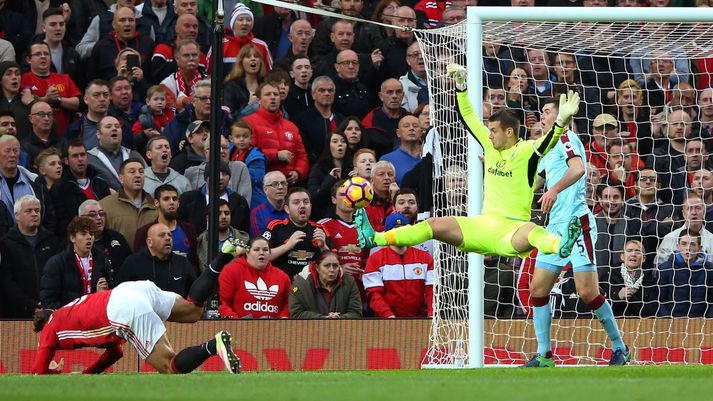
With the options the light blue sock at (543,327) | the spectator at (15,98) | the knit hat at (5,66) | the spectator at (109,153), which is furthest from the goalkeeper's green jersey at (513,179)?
the knit hat at (5,66)

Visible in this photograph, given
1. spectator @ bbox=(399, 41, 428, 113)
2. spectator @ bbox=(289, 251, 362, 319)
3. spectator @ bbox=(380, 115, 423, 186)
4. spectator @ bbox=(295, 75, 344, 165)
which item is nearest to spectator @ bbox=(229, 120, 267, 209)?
spectator @ bbox=(295, 75, 344, 165)

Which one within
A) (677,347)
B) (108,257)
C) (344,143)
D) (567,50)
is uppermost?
(567,50)

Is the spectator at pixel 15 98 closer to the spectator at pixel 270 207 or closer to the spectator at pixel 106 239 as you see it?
the spectator at pixel 106 239

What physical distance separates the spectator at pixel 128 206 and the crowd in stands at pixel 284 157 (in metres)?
0.02

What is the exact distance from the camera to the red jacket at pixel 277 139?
51.7 ft

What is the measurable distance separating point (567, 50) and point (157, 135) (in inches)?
195

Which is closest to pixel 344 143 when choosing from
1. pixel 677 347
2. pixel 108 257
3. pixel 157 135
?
pixel 157 135

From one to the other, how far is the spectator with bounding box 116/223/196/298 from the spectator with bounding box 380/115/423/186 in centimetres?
306

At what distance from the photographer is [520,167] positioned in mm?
12156

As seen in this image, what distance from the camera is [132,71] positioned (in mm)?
16031

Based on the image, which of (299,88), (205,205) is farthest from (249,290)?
(299,88)

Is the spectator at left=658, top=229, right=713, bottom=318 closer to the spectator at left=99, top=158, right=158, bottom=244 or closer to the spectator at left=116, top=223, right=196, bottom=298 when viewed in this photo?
the spectator at left=116, top=223, right=196, bottom=298

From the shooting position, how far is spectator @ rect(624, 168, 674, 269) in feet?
50.7

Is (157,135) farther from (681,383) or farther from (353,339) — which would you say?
(681,383)
